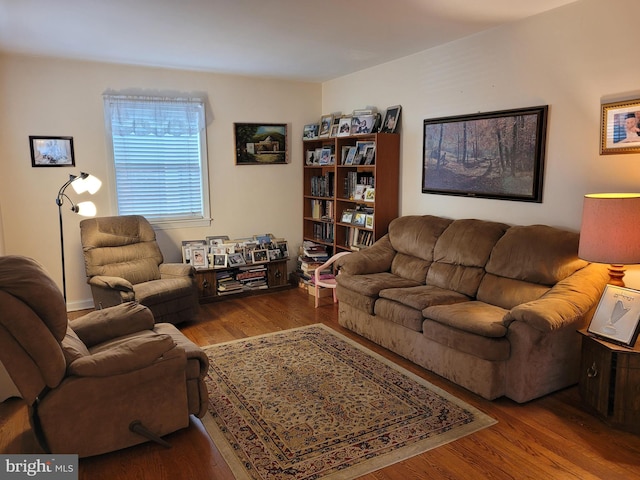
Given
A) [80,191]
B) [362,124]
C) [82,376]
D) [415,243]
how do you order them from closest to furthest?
[82,376]
[415,243]
[80,191]
[362,124]

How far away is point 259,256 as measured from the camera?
5.43m

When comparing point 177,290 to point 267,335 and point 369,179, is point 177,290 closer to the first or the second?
point 267,335

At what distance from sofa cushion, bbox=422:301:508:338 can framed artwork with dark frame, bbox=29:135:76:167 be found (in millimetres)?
3817

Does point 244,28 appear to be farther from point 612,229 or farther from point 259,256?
point 612,229

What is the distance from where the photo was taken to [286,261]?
18.4 feet

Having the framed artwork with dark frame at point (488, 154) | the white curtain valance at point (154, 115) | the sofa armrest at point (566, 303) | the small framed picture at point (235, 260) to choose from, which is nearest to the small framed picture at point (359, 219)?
the framed artwork with dark frame at point (488, 154)

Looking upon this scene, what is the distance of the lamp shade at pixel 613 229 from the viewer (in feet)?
8.81

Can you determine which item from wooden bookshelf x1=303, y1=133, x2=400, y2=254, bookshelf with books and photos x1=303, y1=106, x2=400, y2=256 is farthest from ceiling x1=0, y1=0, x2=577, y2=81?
wooden bookshelf x1=303, y1=133, x2=400, y2=254

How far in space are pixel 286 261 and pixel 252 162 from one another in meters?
1.27

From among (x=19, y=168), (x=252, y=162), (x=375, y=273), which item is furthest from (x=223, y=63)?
(x=375, y=273)

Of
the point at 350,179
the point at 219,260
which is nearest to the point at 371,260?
the point at 350,179

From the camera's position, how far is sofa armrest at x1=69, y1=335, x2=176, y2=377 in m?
2.28

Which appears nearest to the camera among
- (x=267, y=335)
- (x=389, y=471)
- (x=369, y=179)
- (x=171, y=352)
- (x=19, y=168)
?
(x=389, y=471)

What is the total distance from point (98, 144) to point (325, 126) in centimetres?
253
